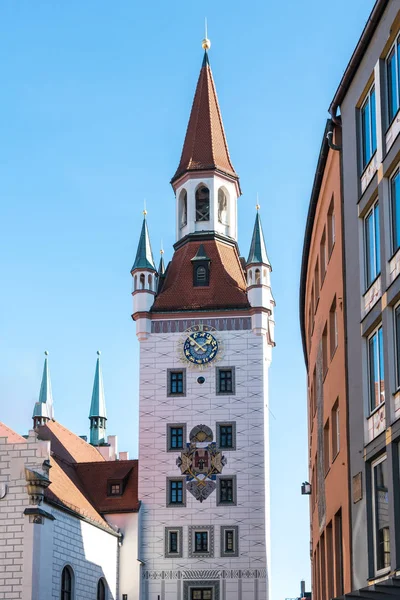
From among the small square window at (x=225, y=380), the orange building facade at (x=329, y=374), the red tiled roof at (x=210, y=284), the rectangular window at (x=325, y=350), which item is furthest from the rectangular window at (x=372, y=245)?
the red tiled roof at (x=210, y=284)

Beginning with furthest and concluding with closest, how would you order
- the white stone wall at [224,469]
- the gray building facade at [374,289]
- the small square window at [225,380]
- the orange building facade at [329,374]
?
the small square window at [225,380], the white stone wall at [224,469], the orange building facade at [329,374], the gray building facade at [374,289]

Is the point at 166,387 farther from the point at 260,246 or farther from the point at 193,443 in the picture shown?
the point at 260,246

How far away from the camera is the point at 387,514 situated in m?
19.0

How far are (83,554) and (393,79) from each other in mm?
33394

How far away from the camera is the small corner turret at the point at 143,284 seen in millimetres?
56938

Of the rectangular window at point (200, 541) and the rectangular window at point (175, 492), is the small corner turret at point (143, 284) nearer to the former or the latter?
the rectangular window at point (175, 492)

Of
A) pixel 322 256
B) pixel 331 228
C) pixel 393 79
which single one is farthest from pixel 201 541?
pixel 393 79

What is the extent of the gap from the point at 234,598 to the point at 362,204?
114 ft

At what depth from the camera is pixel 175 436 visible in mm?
55125

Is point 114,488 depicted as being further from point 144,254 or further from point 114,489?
point 144,254

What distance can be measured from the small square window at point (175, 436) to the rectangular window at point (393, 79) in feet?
120

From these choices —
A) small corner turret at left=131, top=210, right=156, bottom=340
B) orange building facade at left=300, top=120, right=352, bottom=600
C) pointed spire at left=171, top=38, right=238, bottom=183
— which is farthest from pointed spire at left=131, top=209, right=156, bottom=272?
orange building facade at left=300, top=120, right=352, bottom=600

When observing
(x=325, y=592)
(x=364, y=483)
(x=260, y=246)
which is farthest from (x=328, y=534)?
(x=260, y=246)

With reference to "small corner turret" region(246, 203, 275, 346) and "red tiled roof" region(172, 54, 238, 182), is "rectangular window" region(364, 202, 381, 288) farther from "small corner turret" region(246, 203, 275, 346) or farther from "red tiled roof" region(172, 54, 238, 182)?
"red tiled roof" region(172, 54, 238, 182)
